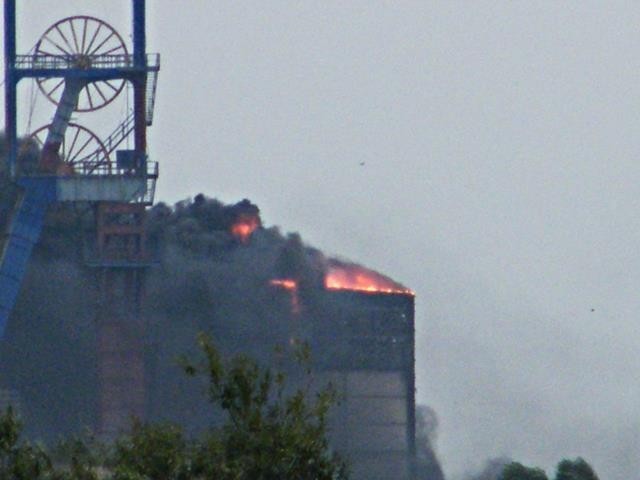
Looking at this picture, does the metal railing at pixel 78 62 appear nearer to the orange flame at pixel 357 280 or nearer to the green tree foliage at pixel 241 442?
the orange flame at pixel 357 280

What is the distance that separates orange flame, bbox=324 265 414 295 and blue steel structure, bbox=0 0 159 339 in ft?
69.0

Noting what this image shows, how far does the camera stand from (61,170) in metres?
110

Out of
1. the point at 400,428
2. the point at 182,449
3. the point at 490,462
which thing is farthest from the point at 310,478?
the point at 490,462

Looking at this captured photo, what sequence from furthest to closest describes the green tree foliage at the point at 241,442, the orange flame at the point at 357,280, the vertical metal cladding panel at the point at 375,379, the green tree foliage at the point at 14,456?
the orange flame at the point at 357,280 < the vertical metal cladding panel at the point at 375,379 < the green tree foliage at the point at 14,456 < the green tree foliage at the point at 241,442

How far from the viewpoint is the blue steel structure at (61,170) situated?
357ft

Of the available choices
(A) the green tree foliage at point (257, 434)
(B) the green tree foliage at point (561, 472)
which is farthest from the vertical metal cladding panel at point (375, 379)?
(A) the green tree foliage at point (257, 434)

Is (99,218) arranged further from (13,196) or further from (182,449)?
Answer: (182,449)

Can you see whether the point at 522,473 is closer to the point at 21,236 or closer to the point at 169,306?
the point at 21,236

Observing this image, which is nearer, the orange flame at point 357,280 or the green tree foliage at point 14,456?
the green tree foliage at point 14,456

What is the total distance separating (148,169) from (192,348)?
17386 mm

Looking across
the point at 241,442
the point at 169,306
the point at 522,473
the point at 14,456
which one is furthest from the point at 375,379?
the point at 241,442

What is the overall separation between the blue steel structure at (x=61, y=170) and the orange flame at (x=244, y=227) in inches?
645

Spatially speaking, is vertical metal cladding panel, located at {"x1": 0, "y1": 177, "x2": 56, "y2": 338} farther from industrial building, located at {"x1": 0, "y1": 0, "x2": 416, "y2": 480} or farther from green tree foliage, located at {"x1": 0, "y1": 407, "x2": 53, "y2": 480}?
green tree foliage, located at {"x1": 0, "y1": 407, "x2": 53, "y2": 480}

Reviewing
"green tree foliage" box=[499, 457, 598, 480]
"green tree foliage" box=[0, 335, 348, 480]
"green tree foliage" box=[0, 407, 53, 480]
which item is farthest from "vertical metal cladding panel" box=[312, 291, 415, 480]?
"green tree foliage" box=[0, 335, 348, 480]
